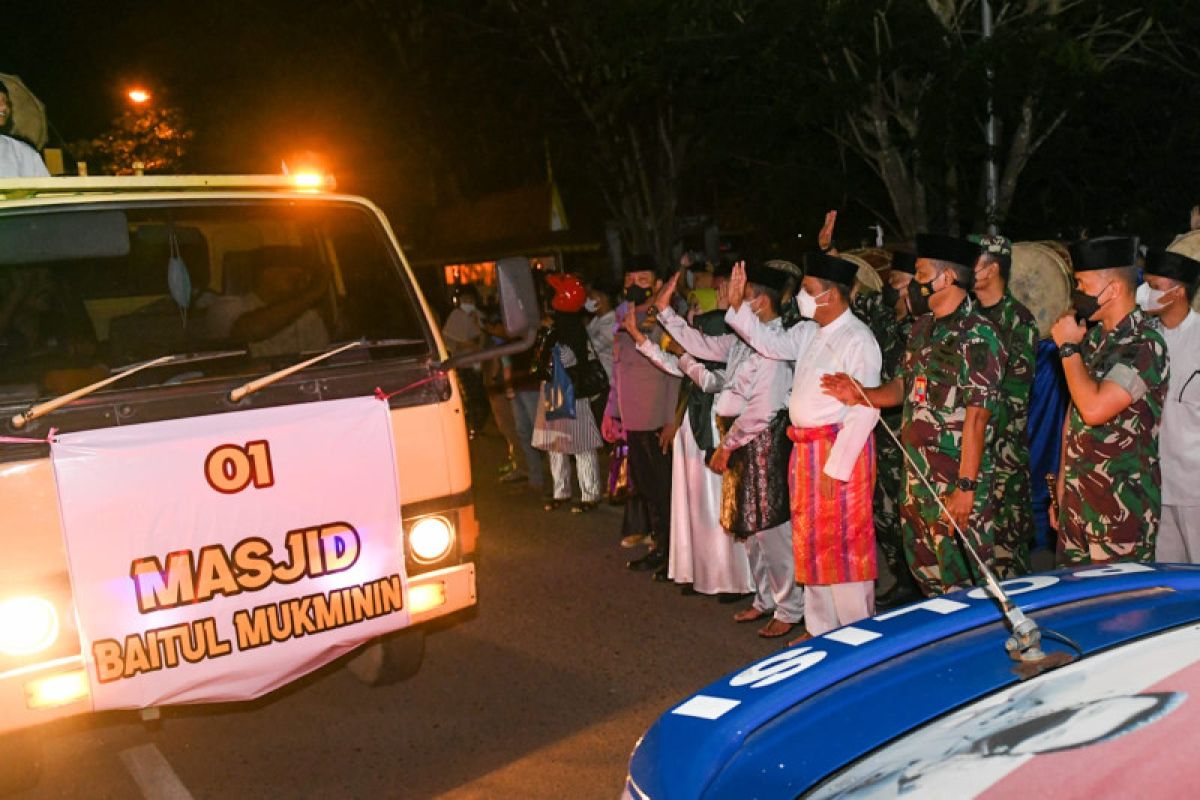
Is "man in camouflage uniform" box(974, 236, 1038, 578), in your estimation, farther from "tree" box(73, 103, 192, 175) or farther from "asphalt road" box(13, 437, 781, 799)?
"tree" box(73, 103, 192, 175)

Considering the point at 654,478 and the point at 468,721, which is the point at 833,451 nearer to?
the point at 468,721

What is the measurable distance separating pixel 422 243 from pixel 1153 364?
30509mm

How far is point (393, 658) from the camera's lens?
17.9ft

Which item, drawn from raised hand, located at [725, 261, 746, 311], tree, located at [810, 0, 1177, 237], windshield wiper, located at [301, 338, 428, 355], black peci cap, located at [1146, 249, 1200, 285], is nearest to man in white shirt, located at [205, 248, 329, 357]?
windshield wiper, located at [301, 338, 428, 355]

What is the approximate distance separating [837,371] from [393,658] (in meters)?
2.56

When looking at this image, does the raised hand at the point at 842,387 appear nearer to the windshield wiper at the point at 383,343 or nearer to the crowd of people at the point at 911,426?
the crowd of people at the point at 911,426

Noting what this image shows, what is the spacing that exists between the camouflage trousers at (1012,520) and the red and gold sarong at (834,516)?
2.49ft

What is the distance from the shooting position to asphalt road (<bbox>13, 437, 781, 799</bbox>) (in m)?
4.55

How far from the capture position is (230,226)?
509 centimetres

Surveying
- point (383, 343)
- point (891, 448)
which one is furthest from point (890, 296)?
point (383, 343)

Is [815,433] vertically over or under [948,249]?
under

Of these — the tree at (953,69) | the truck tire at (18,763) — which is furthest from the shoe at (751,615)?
the tree at (953,69)

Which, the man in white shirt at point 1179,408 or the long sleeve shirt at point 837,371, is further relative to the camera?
the long sleeve shirt at point 837,371

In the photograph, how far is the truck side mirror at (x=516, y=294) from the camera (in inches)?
170
